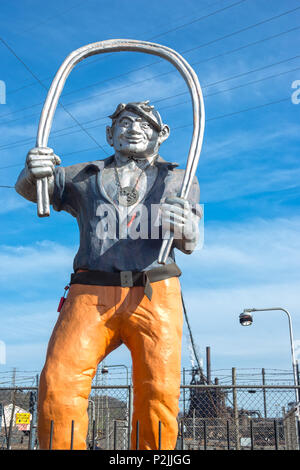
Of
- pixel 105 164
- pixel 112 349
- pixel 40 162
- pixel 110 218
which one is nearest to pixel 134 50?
pixel 105 164

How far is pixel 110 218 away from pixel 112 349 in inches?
36.1

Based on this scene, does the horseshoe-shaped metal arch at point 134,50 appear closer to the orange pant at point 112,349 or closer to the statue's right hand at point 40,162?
the statue's right hand at point 40,162

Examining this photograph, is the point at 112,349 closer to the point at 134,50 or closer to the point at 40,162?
the point at 40,162

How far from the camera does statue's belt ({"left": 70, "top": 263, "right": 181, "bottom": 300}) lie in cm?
326

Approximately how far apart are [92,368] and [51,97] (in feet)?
6.34

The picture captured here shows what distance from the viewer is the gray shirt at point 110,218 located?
11.0 ft

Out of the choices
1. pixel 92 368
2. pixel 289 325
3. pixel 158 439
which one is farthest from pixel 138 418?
pixel 289 325

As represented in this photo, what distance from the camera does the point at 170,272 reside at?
3.41m

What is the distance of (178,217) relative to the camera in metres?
3.18

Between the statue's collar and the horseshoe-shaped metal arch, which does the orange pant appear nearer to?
the horseshoe-shaped metal arch

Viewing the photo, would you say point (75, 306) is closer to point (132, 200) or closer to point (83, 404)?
point (83, 404)

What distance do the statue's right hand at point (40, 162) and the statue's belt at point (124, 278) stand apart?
739 millimetres

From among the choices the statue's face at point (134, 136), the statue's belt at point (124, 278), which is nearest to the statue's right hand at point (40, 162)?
the statue's face at point (134, 136)

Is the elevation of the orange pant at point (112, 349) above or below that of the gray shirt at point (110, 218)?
below
